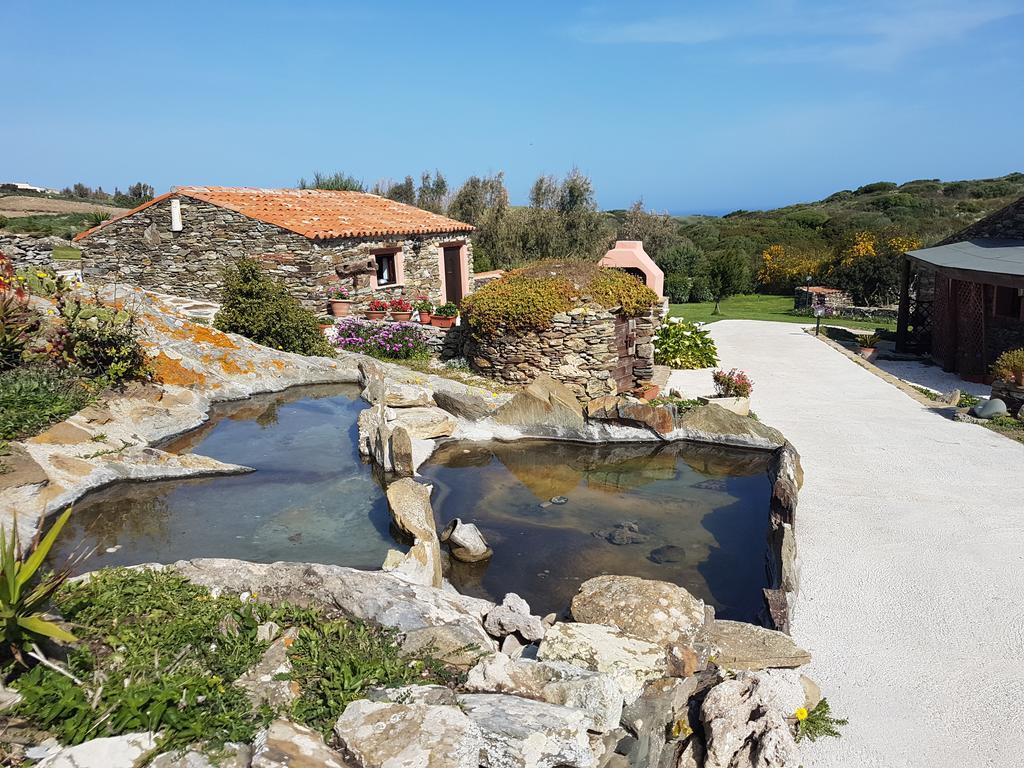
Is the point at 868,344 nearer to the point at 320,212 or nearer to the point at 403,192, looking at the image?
the point at 320,212

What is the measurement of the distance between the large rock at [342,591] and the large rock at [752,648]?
6.35ft

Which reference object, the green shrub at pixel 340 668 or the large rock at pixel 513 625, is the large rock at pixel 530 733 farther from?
the large rock at pixel 513 625

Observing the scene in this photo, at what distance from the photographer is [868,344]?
20.9 meters

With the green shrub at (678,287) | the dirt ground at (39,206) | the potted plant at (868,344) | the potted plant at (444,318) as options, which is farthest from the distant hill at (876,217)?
the dirt ground at (39,206)

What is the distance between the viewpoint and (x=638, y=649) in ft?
16.9

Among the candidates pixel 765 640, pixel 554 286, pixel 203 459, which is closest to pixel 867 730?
pixel 765 640

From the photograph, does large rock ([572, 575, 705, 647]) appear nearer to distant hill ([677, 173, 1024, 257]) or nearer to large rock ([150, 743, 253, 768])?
large rock ([150, 743, 253, 768])

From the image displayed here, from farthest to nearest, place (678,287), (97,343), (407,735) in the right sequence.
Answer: (678,287)
(97,343)
(407,735)

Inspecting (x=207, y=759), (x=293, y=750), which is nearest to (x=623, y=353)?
(x=293, y=750)

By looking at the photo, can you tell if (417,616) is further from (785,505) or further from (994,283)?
(994,283)

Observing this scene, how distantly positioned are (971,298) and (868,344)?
377cm

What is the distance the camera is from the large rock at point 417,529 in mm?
6633

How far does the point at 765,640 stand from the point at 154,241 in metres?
19.6

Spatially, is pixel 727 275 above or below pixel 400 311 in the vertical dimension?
above
